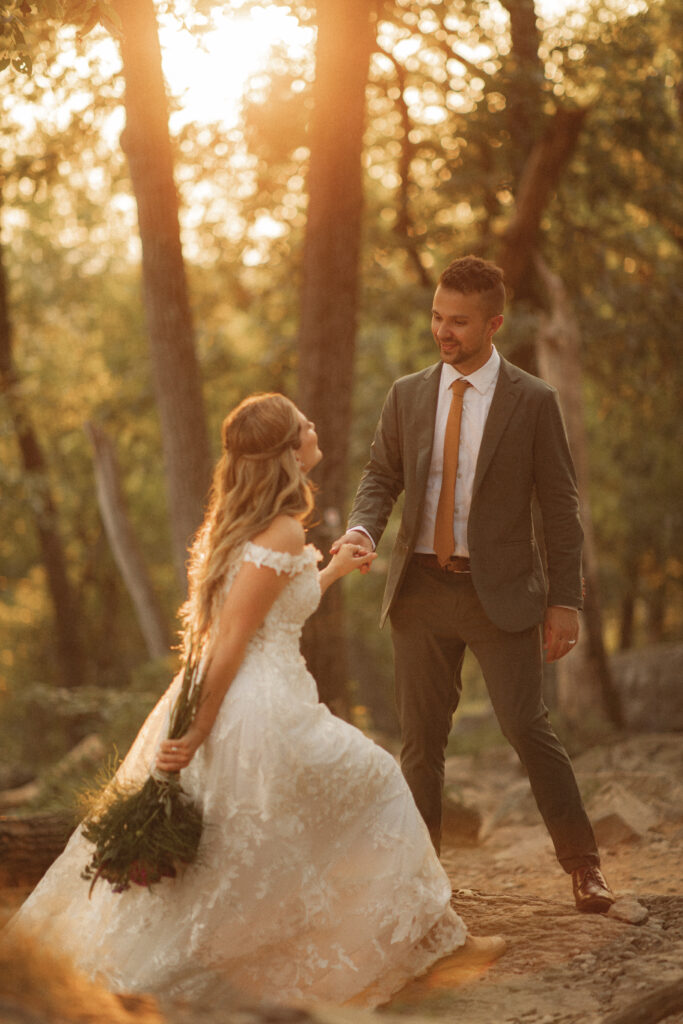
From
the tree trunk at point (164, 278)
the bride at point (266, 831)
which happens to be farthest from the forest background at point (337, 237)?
the bride at point (266, 831)

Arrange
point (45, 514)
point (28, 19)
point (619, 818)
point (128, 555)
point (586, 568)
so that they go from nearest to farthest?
point (28, 19)
point (619, 818)
point (586, 568)
point (128, 555)
point (45, 514)

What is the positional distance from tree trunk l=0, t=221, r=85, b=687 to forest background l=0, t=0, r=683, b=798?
0.05 metres

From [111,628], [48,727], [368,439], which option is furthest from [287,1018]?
[111,628]

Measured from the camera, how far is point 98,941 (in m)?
3.69

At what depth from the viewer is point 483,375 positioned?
4488 mm

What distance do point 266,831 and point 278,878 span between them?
160 millimetres

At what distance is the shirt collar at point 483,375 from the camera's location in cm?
448

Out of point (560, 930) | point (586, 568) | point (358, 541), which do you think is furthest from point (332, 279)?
point (586, 568)

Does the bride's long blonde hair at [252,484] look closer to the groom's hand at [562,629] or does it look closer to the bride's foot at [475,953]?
the groom's hand at [562,629]

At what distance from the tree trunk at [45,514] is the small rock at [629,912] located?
32.2 feet

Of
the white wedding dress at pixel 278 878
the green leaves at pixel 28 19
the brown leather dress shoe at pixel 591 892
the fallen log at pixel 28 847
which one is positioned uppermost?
the green leaves at pixel 28 19

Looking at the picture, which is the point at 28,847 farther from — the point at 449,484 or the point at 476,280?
the point at 476,280

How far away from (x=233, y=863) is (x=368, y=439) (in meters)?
12.8

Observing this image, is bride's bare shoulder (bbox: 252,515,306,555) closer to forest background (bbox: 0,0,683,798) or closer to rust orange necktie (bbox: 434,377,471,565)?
rust orange necktie (bbox: 434,377,471,565)
